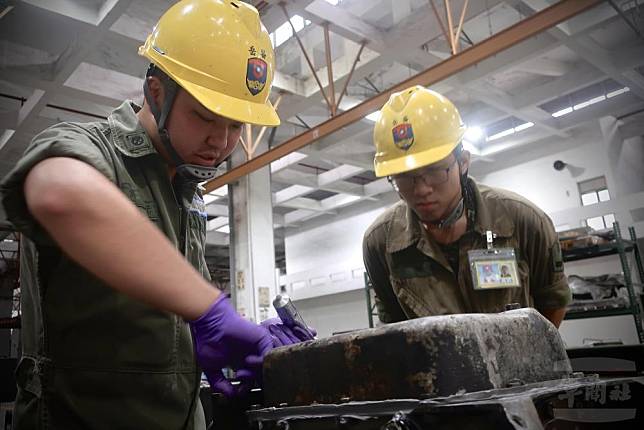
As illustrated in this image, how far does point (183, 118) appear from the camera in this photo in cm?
110

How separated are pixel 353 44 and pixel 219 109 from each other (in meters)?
4.18

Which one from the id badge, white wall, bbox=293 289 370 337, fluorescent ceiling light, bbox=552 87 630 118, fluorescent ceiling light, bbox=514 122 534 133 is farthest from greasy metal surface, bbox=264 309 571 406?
white wall, bbox=293 289 370 337

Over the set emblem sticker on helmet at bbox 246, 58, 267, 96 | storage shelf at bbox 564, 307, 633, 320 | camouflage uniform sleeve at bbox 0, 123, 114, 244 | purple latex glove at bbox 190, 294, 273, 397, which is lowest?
storage shelf at bbox 564, 307, 633, 320

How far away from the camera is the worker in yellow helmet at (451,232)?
5.95 feet

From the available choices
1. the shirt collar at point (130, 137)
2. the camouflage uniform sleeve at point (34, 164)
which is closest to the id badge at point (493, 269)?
the shirt collar at point (130, 137)

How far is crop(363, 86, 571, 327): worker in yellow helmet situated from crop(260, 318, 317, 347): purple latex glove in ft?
2.75

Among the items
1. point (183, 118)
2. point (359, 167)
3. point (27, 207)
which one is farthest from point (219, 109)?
point (359, 167)

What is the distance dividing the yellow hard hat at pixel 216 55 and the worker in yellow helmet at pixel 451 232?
745 millimetres

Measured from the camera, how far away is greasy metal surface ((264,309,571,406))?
749 mm

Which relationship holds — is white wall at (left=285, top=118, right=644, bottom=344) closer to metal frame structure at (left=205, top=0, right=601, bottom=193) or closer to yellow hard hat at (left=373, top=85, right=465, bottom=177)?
metal frame structure at (left=205, top=0, right=601, bottom=193)

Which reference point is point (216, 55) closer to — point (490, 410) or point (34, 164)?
point (34, 164)

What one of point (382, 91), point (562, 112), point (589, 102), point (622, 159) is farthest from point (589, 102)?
point (382, 91)

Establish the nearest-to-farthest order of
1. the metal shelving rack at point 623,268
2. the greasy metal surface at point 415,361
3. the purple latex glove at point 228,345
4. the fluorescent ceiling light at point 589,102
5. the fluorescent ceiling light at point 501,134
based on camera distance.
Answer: the greasy metal surface at point 415,361, the purple latex glove at point 228,345, the metal shelving rack at point 623,268, the fluorescent ceiling light at point 589,102, the fluorescent ceiling light at point 501,134

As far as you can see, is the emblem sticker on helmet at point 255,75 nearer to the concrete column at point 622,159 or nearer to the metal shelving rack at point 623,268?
the metal shelving rack at point 623,268
